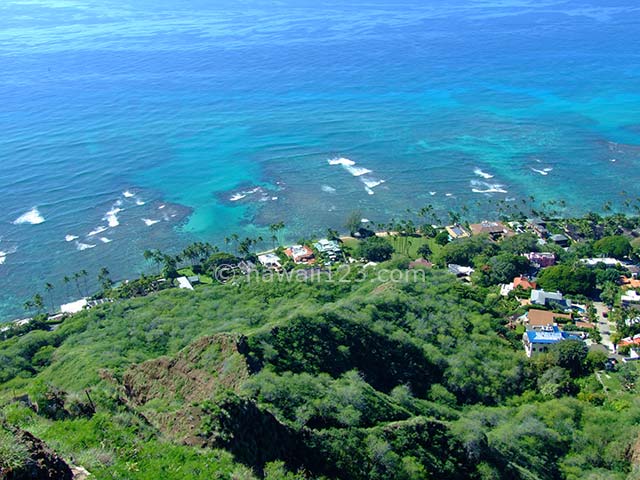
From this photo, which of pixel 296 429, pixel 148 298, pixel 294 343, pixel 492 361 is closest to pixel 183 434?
pixel 296 429

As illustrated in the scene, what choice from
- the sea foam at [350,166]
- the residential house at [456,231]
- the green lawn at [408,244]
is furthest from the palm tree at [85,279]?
the residential house at [456,231]

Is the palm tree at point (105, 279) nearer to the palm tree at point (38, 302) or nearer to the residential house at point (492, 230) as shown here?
the palm tree at point (38, 302)

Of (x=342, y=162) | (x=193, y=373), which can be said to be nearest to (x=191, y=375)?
(x=193, y=373)

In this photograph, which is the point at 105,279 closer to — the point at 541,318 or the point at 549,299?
the point at 541,318

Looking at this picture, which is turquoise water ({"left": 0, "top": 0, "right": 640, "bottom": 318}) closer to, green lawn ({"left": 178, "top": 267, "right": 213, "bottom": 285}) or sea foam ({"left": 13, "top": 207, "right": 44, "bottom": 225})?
sea foam ({"left": 13, "top": 207, "right": 44, "bottom": 225})

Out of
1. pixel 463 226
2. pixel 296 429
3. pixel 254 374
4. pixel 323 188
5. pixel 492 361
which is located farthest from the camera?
pixel 323 188

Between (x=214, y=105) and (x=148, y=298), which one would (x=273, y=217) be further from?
(x=214, y=105)
